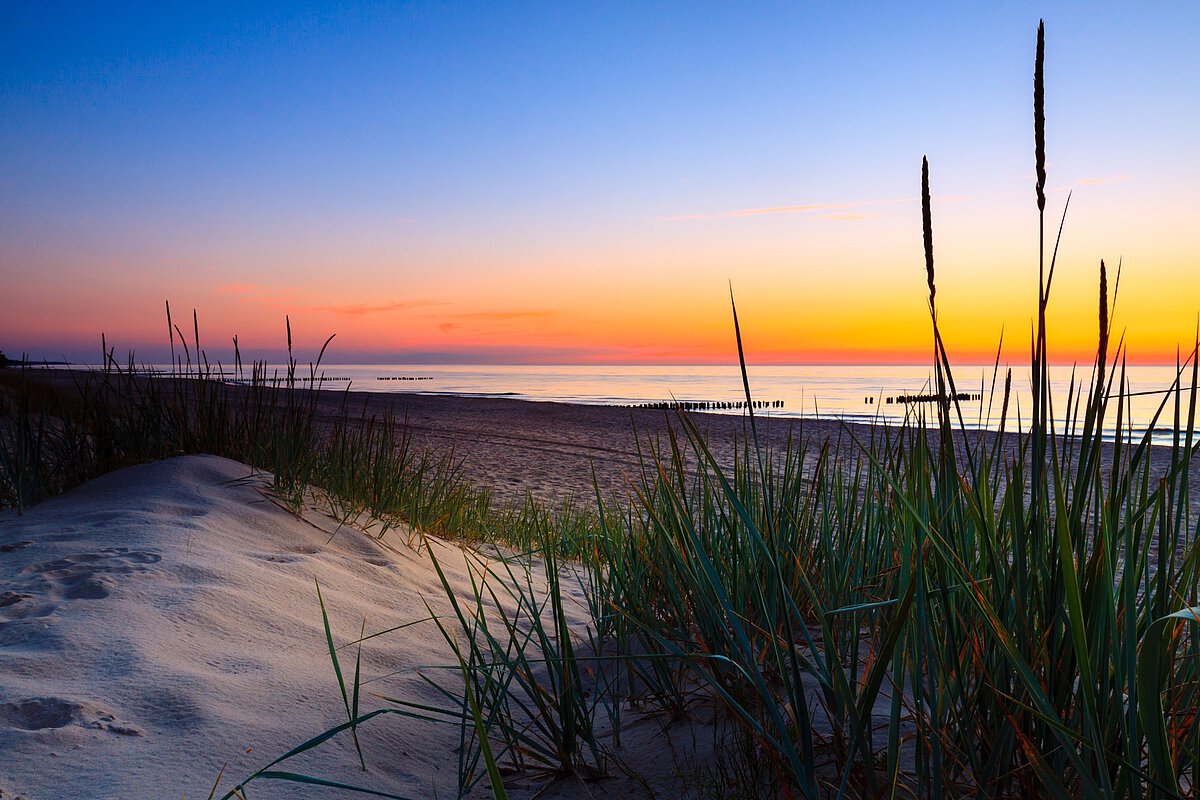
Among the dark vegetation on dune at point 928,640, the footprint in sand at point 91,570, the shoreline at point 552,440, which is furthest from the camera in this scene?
the shoreline at point 552,440

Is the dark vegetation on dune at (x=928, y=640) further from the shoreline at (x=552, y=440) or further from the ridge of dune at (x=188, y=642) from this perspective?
the shoreline at (x=552, y=440)

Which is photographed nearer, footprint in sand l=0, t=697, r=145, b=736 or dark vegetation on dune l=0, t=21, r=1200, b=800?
dark vegetation on dune l=0, t=21, r=1200, b=800

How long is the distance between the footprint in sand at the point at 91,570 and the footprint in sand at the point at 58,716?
0.79 meters

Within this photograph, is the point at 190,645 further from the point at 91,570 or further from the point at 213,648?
the point at 91,570

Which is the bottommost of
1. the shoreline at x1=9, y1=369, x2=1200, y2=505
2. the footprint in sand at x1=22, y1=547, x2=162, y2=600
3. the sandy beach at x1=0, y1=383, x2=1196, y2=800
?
the shoreline at x1=9, y1=369, x2=1200, y2=505

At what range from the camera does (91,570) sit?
105 inches

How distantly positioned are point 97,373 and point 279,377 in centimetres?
100

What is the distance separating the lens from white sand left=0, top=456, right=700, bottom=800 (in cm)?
160

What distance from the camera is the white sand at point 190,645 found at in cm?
160

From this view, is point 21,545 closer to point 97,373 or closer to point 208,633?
point 208,633

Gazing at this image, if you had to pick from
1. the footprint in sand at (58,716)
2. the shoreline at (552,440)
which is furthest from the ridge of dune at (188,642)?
the shoreline at (552,440)

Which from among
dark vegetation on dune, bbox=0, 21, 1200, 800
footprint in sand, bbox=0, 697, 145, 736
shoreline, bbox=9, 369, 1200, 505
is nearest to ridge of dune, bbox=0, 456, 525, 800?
footprint in sand, bbox=0, 697, 145, 736

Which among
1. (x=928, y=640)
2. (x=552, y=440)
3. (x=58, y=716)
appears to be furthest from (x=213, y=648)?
(x=552, y=440)

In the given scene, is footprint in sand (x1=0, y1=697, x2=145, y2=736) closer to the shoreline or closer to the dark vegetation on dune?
the dark vegetation on dune
